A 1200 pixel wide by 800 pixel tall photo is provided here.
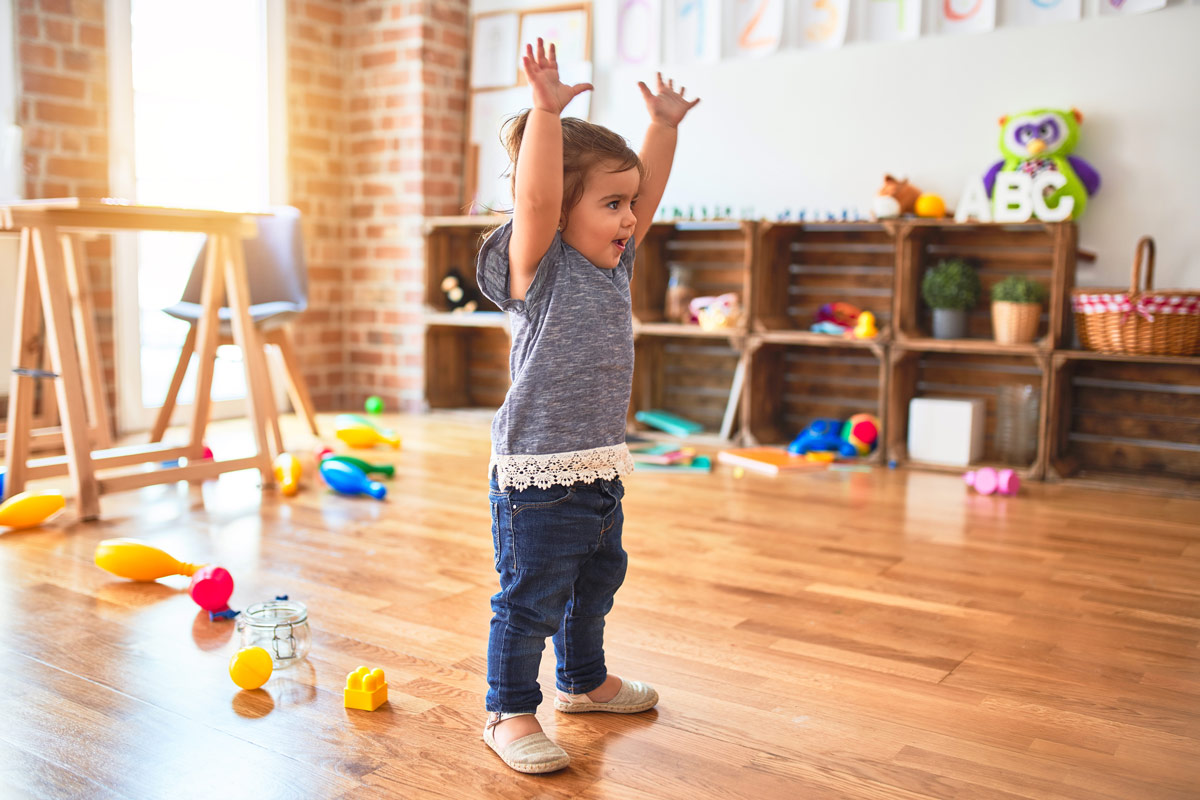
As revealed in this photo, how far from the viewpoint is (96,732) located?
4.73ft

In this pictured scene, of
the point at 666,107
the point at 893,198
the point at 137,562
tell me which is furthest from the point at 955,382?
the point at 137,562

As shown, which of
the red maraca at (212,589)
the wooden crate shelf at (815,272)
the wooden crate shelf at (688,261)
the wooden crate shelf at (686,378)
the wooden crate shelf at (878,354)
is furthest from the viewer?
the wooden crate shelf at (686,378)

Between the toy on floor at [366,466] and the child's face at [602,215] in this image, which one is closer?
the child's face at [602,215]

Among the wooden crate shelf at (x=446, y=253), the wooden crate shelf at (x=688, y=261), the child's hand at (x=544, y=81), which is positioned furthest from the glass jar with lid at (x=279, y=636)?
the wooden crate shelf at (x=446, y=253)

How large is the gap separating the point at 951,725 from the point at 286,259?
2.93 m

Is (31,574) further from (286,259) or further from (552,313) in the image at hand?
(286,259)

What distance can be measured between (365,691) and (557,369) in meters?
0.55

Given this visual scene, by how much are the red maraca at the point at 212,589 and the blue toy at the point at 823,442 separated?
2.19 m

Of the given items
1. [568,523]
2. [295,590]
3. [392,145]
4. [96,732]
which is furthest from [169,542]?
[392,145]

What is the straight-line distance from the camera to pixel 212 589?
1.91 m

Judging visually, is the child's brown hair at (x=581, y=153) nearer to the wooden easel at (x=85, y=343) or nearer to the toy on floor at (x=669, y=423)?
the wooden easel at (x=85, y=343)

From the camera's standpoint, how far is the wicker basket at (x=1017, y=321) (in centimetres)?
333

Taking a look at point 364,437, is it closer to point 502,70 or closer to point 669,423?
point 669,423

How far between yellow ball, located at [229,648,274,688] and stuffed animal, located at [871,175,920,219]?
264 cm
